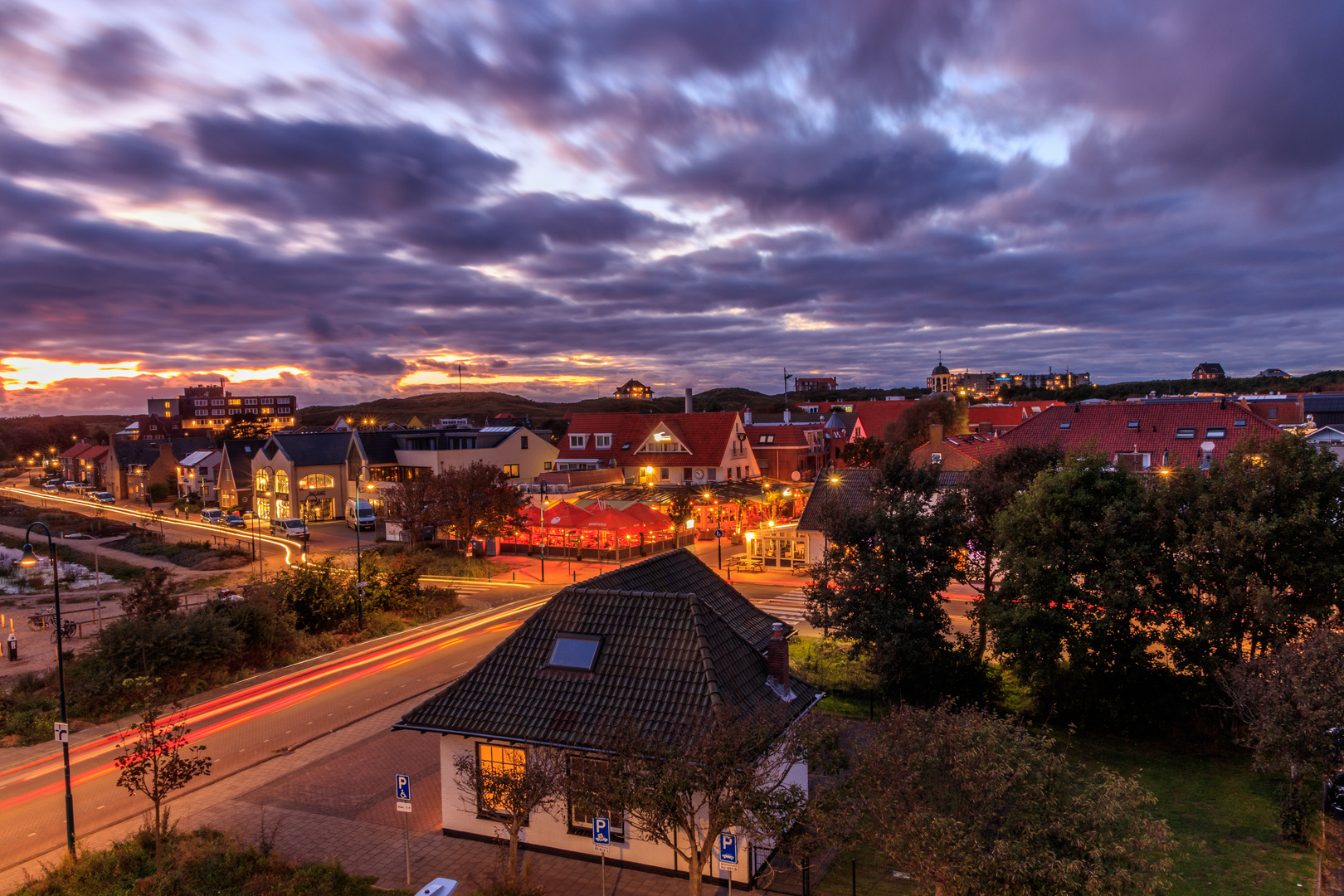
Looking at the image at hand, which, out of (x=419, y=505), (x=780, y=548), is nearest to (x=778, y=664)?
(x=780, y=548)

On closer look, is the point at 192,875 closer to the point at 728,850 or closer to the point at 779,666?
the point at 728,850

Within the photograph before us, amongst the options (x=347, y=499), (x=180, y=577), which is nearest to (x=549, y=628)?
(x=180, y=577)

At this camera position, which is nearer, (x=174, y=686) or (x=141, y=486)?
(x=174, y=686)

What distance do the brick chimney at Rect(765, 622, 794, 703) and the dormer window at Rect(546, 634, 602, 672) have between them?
11.9 ft

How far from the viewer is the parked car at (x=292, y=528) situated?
57.6m

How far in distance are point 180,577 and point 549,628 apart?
3979 cm


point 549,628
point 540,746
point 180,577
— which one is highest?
point 549,628

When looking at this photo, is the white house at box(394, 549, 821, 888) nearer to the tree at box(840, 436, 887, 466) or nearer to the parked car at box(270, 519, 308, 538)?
the parked car at box(270, 519, 308, 538)

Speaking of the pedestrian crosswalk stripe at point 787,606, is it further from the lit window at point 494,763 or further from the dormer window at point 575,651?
the lit window at point 494,763

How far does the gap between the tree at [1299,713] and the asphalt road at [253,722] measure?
21.5 m

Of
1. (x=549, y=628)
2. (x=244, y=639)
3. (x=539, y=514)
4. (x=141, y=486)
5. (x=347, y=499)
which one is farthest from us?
(x=141, y=486)

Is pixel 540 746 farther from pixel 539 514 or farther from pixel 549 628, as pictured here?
pixel 539 514

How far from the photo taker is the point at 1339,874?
520 inches

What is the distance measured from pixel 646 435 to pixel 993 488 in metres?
47.2
